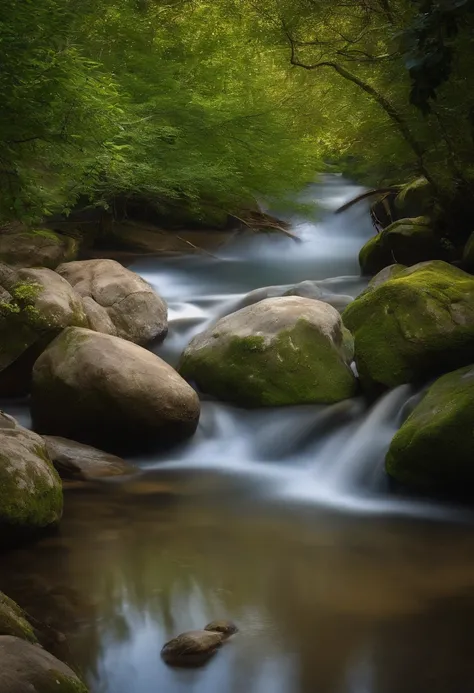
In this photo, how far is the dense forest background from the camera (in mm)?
4133

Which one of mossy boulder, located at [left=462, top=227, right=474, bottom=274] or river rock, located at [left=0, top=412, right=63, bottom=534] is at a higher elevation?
mossy boulder, located at [left=462, top=227, right=474, bottom=274]

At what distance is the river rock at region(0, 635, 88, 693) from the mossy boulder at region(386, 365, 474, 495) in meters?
3.29

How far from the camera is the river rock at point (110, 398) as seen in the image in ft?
21.9

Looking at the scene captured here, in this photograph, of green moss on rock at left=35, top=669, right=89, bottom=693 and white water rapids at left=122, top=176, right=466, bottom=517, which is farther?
white water rapids at left=122, top=176, right=466, bottom=517

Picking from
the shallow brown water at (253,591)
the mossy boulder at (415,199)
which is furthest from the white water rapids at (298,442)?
the mossy boulder at (415,199)

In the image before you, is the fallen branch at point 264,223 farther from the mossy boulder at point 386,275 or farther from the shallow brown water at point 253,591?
the shallow brown water at point 253,591

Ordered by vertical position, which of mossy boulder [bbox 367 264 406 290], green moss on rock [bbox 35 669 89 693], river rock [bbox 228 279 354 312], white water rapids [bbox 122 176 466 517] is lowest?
white water rapids [bbox 122 176 466 517]

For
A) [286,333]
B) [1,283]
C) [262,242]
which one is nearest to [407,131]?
[286,333]

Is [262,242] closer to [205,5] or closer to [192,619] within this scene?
[205,5]

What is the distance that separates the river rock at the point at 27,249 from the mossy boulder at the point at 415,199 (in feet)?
15.4

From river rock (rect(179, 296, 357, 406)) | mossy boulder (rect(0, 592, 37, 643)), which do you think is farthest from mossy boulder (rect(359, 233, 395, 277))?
mossy boulder (rect(0, 592, 37, 643))

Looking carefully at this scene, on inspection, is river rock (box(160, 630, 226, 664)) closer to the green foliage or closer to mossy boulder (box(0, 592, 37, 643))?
mossy boulder (box(0, 592, 37, 643))

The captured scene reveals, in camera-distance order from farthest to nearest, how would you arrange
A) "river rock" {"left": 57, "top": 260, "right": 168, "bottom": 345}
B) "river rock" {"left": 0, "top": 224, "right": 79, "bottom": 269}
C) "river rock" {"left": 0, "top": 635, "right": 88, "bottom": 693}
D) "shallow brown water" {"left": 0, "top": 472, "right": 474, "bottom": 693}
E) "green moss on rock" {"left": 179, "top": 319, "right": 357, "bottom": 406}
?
"river rock" {"left": 0, "top": 224, "right": 79, "bottom": 269}, "river rock" {"left": 57, "top": 260, "right": 168, "bottom": 345}, "green moss on rock" {"left": 179, "top": 319, "right": 357, "bottom": 406}, "shallow brown water" {"left": 0, "top": 472, "right": 474, "bottom": 693}, "river rock" {"left": 0, "top": 635, "right": 88, "bottom": 693}

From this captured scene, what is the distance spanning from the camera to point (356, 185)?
663 inches
